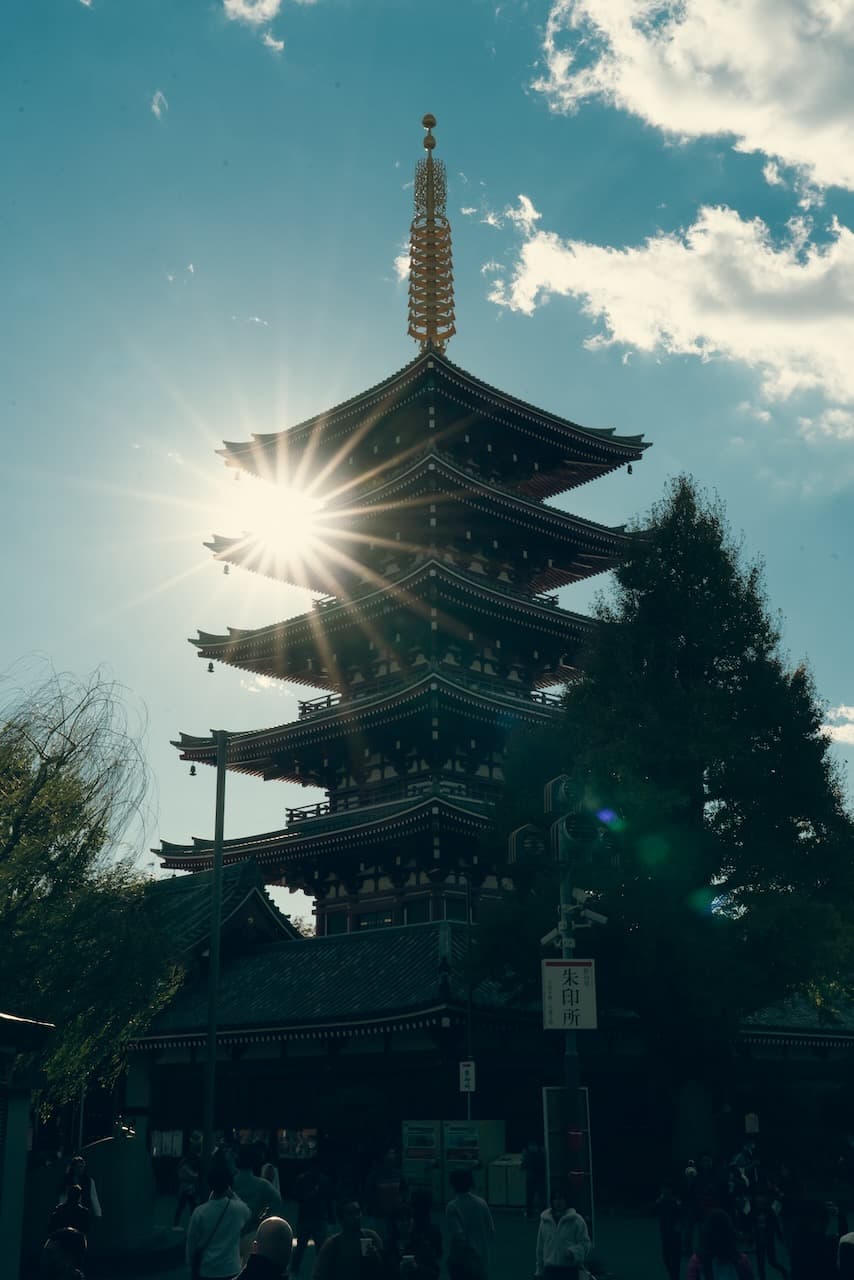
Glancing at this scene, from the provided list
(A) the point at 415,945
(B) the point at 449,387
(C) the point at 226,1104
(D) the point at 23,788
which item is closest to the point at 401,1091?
(A) the point at 415,945

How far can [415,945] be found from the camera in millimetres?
32344

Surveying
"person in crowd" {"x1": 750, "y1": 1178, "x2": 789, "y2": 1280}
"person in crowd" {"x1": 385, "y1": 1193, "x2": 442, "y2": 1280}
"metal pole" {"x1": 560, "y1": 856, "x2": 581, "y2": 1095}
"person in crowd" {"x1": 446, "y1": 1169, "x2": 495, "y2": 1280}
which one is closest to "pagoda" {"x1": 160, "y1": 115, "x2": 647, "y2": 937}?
"person in crowd" {"x1": 750, "y1": 1178, "x2": 789, "y2": 1280}

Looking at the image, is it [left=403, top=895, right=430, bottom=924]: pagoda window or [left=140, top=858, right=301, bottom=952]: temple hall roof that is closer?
[left=403, top=895, right=430, bottom=924]: pagoda window

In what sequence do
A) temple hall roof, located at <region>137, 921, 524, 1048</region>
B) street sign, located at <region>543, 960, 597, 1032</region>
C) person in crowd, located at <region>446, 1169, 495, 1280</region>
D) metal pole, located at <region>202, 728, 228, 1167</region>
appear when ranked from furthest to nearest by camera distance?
temple hall roof, located at <region>137, 921, 524, 1048</region> → metal pole, located at <region>202, 728, 228, 1167</region> → street sign, located at <region>543, 960, 597, 1032</region> → person in crowd, located at <region>446, 1169, 495, 1280</region>

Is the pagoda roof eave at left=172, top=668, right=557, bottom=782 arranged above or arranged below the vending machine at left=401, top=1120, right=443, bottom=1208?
above

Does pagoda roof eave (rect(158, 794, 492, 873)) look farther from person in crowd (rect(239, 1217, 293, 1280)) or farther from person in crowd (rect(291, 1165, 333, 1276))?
person in crowd (rect(239, 1217, 293, 1280))

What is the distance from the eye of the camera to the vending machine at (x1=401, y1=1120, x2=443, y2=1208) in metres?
26.0

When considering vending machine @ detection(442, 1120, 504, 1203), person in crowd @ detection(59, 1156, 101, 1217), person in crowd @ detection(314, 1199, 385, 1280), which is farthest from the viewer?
vending machine @ detection(442, 1120, 504, 1203)

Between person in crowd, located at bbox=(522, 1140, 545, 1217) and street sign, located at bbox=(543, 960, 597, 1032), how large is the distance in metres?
13.1

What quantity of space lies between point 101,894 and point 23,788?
7.61ft

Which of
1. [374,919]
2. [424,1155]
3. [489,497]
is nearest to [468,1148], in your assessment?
[424,1155]

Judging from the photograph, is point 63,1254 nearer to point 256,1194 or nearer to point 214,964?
point 256,1194

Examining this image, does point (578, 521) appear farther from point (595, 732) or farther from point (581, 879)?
point (581, 879)

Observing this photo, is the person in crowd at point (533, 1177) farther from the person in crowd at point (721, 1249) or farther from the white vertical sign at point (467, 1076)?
the person in crowd at point (721, 1249)
